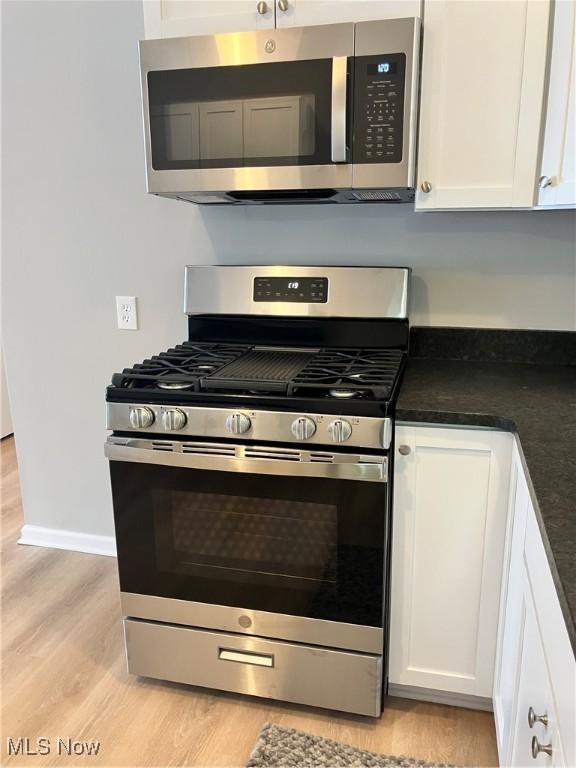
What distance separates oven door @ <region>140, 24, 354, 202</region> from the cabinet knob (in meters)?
0.49

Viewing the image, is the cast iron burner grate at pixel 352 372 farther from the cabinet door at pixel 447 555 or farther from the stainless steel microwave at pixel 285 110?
the stainless steel microwave at pixel 285 110

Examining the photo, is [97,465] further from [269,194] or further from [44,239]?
[269,194]

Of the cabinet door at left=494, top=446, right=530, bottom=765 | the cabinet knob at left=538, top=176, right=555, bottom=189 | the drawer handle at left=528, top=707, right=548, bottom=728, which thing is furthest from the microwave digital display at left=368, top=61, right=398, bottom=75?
the drawer handle at left=528, top=707, right=548, bottom=728

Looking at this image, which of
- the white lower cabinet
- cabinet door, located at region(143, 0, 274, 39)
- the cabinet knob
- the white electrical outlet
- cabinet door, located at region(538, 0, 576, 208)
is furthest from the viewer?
the white electrical outlet

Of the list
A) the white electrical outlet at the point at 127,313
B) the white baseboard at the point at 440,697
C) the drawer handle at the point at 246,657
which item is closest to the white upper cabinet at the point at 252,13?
the white electrical outlet at the point at 127,313

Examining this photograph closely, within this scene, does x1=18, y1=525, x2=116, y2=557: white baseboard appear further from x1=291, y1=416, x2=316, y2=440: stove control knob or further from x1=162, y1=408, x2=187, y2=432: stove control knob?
x1=291, y1=416, x2=316, y2=440: stove control knob

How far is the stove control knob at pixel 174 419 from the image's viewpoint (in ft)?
5.15

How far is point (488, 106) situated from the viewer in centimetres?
159

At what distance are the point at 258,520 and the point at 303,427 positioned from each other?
30cm

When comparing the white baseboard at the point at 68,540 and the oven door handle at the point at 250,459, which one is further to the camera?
the white baseboard at the point at 68,540

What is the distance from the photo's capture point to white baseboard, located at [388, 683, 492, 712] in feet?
5.68

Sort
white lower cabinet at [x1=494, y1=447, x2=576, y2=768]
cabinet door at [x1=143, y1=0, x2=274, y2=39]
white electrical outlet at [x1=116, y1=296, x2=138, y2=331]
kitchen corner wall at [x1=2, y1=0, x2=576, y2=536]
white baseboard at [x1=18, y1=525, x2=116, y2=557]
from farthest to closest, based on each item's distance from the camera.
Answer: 1. white baseboard at [x1=18, y1=525, x2=116, y2=557]
2. white electrical outlet at [x1=116, y1=296, x2=138, y2=331]
3. kitchen corner wall at [x1=2, y1=0, x2=576, y2=536]
4. cabinet door at [x1=143, y1=0, x2=274, y2=39]
5. white lower cabinet at [x1=494, y1=447, x2=576, y2=768]

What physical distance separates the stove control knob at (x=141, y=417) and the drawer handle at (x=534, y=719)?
106 centimetres

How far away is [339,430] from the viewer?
1.47 metres
